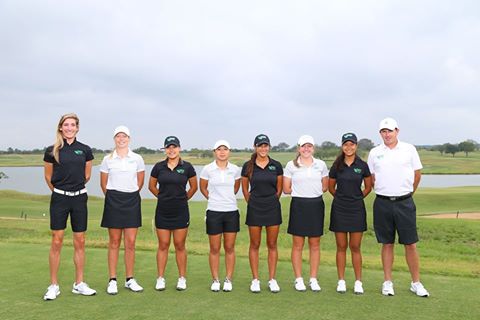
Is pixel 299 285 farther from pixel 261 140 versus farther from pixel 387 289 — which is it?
pixel 261 140

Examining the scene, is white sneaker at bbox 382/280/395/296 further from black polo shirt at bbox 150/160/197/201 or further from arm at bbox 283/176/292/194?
black polo shirt at bbox 150/160/197/201

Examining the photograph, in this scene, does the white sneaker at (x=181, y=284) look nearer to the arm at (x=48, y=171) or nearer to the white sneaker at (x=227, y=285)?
the white sneaker at (x=227, y=285)

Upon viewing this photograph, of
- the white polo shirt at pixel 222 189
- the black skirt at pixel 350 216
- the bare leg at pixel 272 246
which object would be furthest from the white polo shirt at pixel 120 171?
the black skirt at pixel 350 216

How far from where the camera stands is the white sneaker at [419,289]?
5.79 m

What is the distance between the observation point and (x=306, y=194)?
6.39m

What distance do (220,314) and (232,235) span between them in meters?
1.63

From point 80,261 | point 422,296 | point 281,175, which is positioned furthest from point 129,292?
point 422,296

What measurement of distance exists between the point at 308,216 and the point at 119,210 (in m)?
2.67

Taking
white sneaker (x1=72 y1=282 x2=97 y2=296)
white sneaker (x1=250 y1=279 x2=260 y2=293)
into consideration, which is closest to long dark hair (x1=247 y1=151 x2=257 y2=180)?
white sneaker (x1=250 y1=279 x2=260 y2=293)

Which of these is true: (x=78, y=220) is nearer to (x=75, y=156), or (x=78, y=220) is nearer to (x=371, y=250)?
(x=75, y=156)

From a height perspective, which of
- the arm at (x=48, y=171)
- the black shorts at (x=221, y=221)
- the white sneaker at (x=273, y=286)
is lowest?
the white sneaker at (x=273, y=286)

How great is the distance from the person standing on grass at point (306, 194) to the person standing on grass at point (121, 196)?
85.1 inches

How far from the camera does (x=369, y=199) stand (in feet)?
91.0

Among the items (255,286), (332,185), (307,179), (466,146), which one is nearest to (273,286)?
(255,286)
